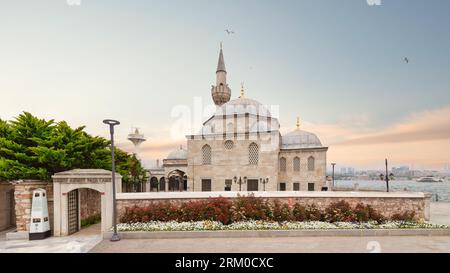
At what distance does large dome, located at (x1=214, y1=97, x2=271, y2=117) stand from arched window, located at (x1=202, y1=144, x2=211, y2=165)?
6.01m

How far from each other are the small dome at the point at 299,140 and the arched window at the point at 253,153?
397 centimetres

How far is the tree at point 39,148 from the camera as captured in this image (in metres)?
12.3

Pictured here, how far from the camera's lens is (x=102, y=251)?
32.2 feet

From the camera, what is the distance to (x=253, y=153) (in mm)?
29703

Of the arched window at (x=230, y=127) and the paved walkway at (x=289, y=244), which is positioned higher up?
the arched window at (x=230, y=127)

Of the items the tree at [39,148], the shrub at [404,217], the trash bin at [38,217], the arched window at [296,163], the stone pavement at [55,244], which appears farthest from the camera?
the arched window at [296,163]

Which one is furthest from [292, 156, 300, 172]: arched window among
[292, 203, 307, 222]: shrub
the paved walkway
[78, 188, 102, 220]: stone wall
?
[78, 188, 102, 220]: stone wall

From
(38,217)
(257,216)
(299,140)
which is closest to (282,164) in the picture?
(299,140)

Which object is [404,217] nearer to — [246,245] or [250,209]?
[250,209]

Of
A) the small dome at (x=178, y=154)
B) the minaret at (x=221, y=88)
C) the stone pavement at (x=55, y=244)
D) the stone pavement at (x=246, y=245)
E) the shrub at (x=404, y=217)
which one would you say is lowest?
the stone pavement at (x=55, y=244)

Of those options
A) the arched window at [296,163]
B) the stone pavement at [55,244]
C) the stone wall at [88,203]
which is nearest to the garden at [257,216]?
the stone pavement at [55,244]

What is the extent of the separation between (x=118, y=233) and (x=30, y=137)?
25.8ft

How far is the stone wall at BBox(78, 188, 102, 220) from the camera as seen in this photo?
14.4 meters

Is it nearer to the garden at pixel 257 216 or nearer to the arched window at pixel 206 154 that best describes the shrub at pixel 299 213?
the garden at pixel 257 216
